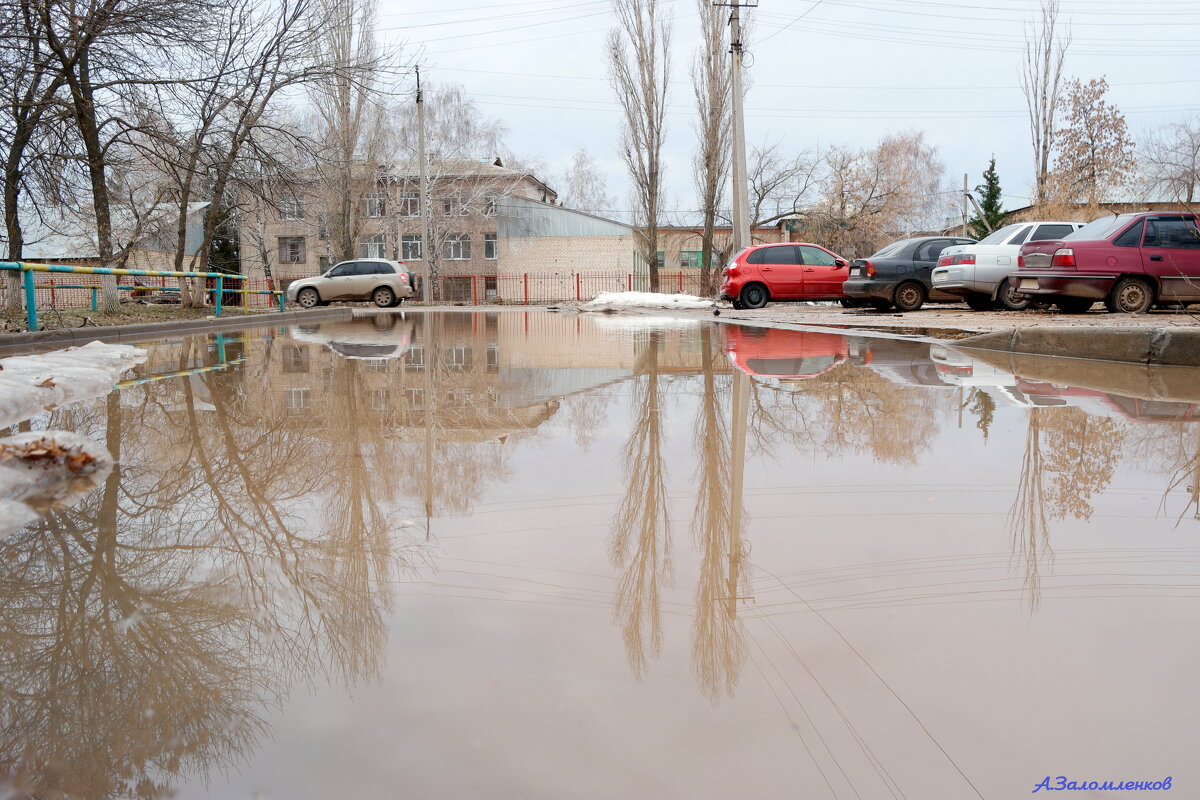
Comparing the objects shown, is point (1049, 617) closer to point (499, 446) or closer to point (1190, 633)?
point (1190, 633)

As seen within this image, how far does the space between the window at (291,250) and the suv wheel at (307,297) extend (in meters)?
28.0

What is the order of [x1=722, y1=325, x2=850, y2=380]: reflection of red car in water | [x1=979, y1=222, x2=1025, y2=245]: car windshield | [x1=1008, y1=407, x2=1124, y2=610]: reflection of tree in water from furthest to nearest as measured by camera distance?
[x1=979, y1=222, x2=1025, y2=245]: car windshield → [x1=722, y1=325, x2=850, y2=380]: reflection of red car in water → [x1=1008, y1=407, x2=1124, y2=610]: reflection of tree in water

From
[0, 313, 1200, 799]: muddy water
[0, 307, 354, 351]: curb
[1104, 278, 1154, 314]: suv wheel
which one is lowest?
[0, 313, 1200, 799]: muddy water

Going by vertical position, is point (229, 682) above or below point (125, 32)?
below

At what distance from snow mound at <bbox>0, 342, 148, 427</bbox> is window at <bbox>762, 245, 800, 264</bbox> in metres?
15.1

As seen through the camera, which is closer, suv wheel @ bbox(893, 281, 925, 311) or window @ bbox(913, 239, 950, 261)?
window @ bbox(913, 239, 950, 261)

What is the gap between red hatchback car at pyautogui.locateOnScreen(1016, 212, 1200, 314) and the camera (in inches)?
543

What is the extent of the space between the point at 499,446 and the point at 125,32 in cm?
1482

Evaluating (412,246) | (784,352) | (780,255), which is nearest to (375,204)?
(412,246)

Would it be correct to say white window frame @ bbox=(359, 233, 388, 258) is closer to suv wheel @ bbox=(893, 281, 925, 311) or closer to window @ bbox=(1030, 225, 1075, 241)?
suv wheel @ bbox=(893, 281, 925, 311)

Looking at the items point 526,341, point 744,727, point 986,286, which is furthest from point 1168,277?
point 744,727

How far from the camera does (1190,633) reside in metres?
2.56

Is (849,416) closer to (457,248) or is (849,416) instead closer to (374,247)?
(457,248)

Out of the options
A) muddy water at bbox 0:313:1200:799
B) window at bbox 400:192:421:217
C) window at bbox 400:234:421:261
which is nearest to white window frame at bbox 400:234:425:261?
window at bbox 400:234:421:261
